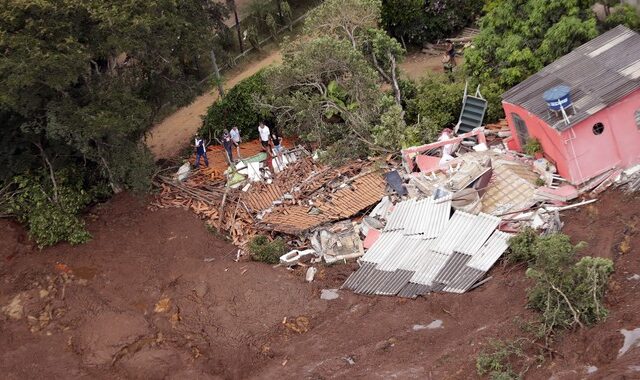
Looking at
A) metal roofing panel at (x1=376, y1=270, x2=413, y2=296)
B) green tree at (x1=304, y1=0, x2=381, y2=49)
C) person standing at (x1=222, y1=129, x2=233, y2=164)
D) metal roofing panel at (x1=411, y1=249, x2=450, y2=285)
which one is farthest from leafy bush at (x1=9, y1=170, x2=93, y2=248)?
metal roofing panel at (x1=411, y1=249, x2=450, y2=285)

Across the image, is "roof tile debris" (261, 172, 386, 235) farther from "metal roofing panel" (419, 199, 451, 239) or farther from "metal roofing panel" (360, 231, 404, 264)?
"metal roofing panel" (419, 199, 451, 239)

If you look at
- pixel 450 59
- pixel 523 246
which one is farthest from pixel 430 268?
pixel 450 59

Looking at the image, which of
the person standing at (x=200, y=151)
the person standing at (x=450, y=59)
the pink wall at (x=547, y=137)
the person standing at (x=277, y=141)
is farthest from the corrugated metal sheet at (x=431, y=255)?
the person standing at (x=450, y=59)

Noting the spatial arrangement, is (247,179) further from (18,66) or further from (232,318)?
(18,66)

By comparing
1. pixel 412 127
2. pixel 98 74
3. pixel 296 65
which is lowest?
pixel 412 127

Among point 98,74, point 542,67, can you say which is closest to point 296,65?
point 98,74

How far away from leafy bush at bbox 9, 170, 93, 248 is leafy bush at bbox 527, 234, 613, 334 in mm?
12962

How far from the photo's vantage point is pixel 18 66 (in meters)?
17.3

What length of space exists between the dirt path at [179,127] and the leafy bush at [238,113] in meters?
1.05

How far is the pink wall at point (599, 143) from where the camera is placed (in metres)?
18.1

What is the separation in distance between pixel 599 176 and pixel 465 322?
604 cm

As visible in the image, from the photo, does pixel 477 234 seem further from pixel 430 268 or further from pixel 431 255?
pixel 430 268

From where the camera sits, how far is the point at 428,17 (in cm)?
3072

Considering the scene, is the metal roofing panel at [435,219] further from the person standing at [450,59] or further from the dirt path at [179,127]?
the dirt path at [179,127]
